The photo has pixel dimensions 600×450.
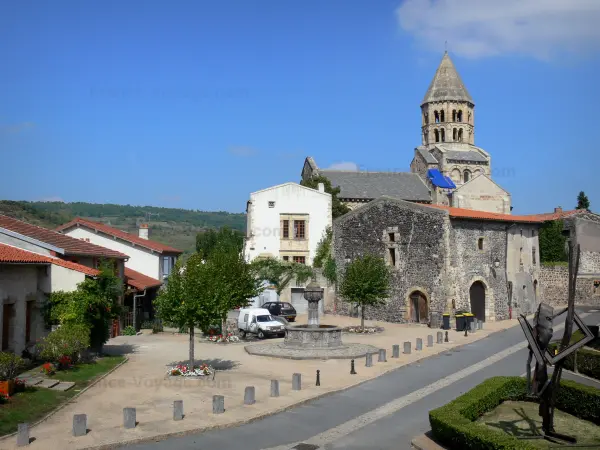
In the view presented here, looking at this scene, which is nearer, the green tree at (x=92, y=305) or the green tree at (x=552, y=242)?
the green tree at (x=92, y=305)

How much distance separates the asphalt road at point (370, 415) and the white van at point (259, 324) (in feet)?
32.7

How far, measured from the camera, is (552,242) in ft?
180


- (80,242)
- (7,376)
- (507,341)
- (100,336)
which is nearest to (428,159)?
(507,341)

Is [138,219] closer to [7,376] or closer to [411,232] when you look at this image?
[411,232]

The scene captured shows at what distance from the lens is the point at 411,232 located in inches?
1559

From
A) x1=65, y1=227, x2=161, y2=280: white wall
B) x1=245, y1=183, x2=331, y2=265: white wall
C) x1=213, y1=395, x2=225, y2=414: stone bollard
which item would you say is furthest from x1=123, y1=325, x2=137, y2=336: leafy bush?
x1=213, y1=395, x2=225, y2=414: stone bollard

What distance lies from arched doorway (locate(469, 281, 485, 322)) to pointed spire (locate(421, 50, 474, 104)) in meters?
40.3

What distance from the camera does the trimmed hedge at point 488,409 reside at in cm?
1187

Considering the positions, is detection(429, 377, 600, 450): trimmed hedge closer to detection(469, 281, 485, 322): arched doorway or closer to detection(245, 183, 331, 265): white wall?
detection(469, 281, 485, 322): arched doorway

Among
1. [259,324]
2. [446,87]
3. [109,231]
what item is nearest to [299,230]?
[109,231]

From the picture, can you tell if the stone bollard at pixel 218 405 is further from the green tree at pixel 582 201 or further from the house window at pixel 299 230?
the green tree at pixel 582 201

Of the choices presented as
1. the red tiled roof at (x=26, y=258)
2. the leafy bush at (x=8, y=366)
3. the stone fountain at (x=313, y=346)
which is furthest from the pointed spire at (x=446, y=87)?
the leafy bush at (x=8, y=366)

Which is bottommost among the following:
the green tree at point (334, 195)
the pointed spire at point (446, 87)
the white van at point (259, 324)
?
the white van at point (259, 324)

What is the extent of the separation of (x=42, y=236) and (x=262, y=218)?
70.9ft
